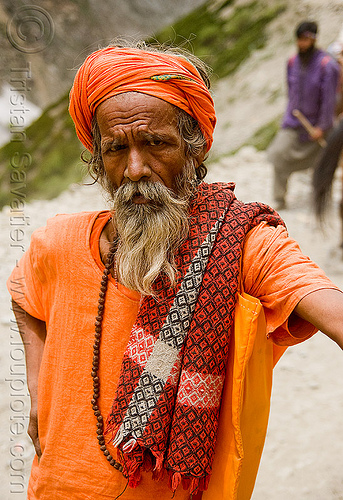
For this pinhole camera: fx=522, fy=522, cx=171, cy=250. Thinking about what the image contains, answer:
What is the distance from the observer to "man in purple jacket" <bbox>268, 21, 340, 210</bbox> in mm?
6047

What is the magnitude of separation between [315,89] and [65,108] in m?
9.49

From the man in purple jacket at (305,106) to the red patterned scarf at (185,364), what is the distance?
5277mm

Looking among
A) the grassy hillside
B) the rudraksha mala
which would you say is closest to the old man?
the rudraksha mala

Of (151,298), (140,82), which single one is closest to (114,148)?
(140,82)

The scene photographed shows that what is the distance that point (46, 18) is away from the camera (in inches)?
972

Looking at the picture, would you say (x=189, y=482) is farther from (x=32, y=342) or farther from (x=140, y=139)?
(x=140, y=139)

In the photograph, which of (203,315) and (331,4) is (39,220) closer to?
(203,315)

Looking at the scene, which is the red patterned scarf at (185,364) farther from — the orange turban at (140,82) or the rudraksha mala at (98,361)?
the orange turban at (140,82)

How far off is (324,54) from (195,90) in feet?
17.3

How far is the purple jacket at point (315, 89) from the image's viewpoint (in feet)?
19.9

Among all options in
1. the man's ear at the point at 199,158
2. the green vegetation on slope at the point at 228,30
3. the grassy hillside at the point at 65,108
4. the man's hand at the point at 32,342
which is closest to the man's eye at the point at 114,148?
the man's ear at the point at 199,158

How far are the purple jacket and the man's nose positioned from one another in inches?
207

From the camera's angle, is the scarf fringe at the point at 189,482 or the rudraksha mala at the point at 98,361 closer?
the scarf fringe at the point at 189,482
